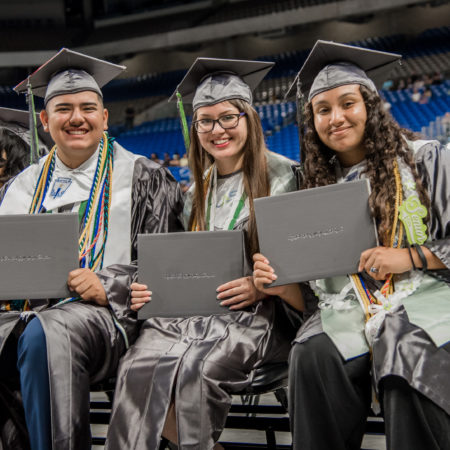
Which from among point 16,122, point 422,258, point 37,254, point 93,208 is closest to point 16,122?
point 16,122

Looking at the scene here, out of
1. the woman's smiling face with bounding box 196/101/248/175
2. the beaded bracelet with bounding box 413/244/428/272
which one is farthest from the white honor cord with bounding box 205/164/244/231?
the beaded bracelet with bounding box 413/244/428/272

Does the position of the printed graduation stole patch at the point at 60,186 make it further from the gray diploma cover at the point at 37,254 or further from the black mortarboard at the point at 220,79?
the black mortarboard at the point at 220,79

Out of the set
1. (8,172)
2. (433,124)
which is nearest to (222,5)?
(433,124)

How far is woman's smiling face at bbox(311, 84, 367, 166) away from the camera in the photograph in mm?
1905

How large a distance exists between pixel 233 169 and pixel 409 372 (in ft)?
3.79

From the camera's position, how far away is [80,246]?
2.20 m

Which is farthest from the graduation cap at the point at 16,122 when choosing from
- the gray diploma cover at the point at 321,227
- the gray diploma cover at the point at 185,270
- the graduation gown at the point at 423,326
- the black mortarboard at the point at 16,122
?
the graduation gown at the point at 423,326

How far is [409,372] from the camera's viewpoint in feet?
4.85

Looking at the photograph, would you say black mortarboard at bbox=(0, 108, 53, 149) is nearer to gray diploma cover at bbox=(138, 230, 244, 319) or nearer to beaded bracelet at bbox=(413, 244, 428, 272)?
gray diploma cover at bbox=(138, 230, 244, 319)

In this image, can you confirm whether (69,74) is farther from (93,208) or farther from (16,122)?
(16,122)

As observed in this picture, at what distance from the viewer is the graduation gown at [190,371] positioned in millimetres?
1658

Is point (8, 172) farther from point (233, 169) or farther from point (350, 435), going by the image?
point (350, 435)

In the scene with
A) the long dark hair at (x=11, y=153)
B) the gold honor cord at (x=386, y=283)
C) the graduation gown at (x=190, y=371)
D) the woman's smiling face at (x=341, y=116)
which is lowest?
the graduation gown at (x=190, y=371)

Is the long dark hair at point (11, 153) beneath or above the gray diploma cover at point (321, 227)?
above
